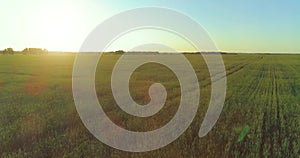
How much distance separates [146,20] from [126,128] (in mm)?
3164

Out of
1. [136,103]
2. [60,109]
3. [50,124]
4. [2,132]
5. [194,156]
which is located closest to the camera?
[194,156]

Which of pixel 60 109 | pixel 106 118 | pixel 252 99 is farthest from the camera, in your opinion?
pixel 252 99

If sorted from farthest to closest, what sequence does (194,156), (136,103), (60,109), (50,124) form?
1. (136,103)
2. (60,109)
3. (50,124)
4. (194,156)

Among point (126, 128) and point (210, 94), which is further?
point (210, 94)

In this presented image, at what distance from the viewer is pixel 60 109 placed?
10.8 metres

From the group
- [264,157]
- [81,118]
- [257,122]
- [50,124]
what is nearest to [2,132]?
[50,124]

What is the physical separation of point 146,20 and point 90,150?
4.38m

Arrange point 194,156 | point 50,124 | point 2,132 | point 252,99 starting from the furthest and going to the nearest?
point 252,99 → point 50,124 → point 2,132 → point 194,156

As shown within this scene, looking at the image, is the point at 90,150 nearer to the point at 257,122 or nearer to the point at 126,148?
the point at 126,148

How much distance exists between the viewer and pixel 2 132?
7.81 m

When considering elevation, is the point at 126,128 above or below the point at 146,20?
below

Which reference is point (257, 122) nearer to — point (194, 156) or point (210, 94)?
point (194, 156)

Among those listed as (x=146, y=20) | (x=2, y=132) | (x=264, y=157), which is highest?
(x=146, y=20)

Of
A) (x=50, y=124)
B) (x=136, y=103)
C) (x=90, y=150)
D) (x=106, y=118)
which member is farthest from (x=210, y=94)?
(x=90, y=150)
